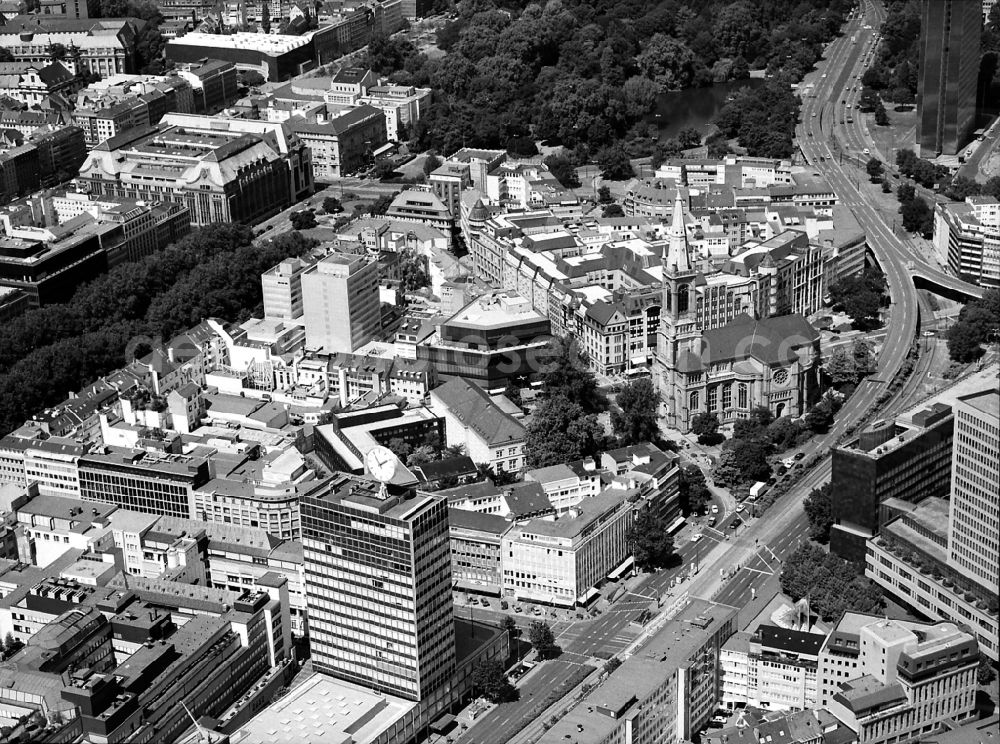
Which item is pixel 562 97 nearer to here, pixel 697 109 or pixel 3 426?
pixel 697 109

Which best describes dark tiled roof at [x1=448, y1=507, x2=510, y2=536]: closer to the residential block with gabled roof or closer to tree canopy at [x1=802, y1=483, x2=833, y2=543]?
the residential block with gabled roof

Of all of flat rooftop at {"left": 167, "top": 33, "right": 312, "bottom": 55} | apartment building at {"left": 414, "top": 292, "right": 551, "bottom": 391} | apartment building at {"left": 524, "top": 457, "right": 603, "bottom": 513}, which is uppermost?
flat rooftop at {"left": 167, "top": 33, "right": 312, "bottom": 55}

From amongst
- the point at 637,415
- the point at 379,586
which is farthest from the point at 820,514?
the point at 379,586

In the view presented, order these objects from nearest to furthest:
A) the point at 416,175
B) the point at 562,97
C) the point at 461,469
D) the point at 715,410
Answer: the point at 461,469 < the point at 715,410 < the point at 416,175 < the point at 562,97

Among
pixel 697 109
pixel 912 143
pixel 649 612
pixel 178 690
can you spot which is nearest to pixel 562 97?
pixel 697 109

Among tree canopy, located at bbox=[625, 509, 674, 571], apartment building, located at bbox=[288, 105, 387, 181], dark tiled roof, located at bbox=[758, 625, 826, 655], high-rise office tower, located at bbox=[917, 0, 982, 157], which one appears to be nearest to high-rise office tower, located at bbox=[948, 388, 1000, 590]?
dark tiled roof, located at bbox=[758, 625, 826, 655]

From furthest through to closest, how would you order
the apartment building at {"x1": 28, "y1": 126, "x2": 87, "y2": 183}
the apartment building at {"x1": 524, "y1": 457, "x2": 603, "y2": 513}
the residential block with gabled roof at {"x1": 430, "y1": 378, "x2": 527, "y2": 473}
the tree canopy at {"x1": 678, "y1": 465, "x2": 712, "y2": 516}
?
the apartment building at {"x1": 28, "y1": 126, "x2": 87, "y2": 183}
the residential block with gabled roof at {"x1": 430, "y1": 378, "x2": 527, "y2": 473}
the tree canopy at {"x1": 678, "y1": 465, "x2": 712, "y2": 516}
the apartment building at {"x1": 524, "y1": 457, "x2": 603, "y2": 513}
